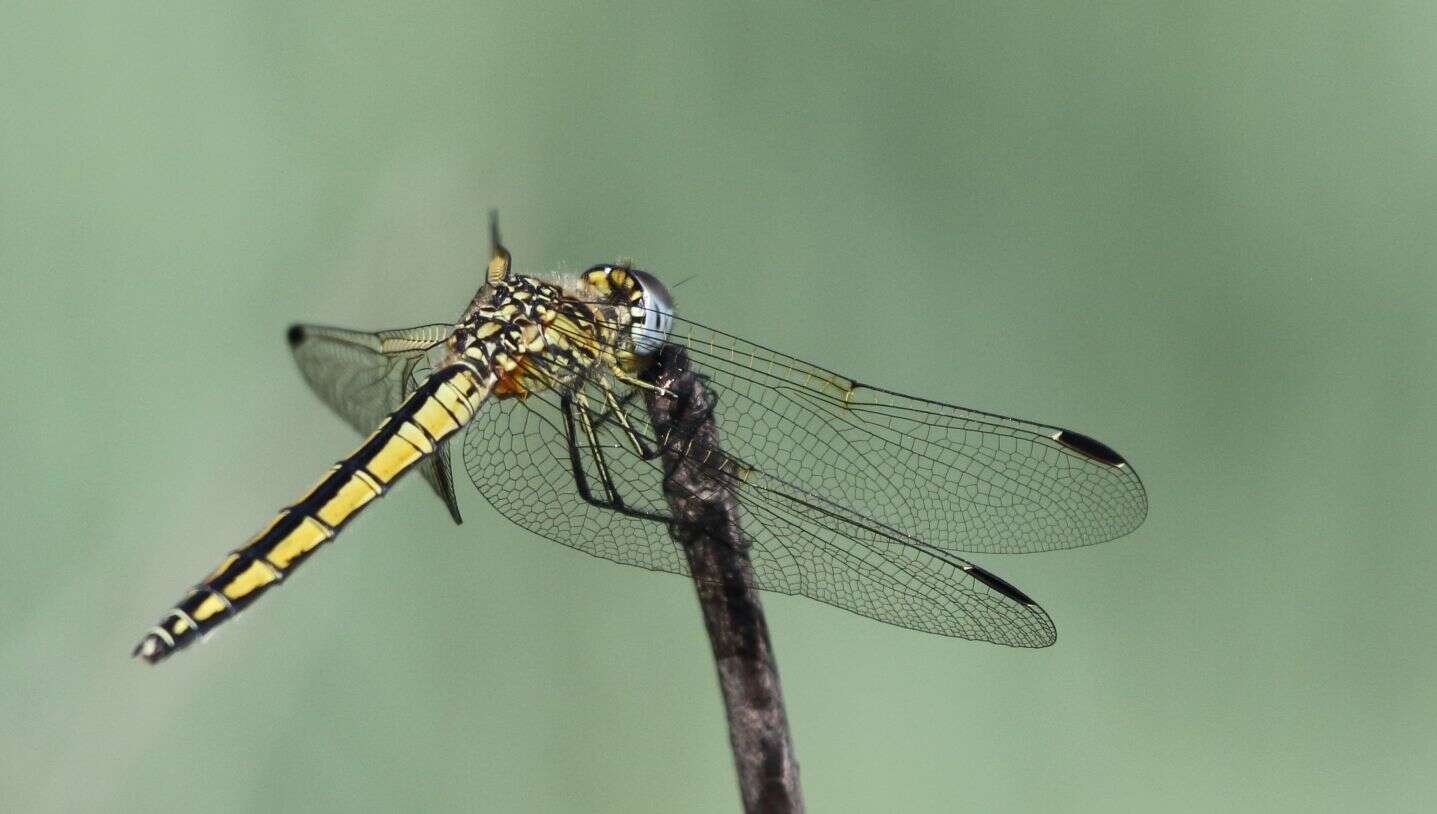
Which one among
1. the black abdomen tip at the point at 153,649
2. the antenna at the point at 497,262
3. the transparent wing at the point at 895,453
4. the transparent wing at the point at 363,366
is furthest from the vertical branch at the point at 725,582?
the black abdomen tip at the point at 153,649

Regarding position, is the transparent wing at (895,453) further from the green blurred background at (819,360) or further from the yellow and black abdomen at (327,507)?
the yellow and black abdomen at (327,507)

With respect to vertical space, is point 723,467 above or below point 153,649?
above

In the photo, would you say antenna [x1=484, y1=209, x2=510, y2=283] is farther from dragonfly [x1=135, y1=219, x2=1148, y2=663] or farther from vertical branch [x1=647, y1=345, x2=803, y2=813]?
vertical branch [x1=647, y1=345, x2=803, y2=813]

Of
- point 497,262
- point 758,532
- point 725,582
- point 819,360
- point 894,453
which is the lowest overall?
point 725,582

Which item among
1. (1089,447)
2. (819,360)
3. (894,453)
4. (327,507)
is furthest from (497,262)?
(1089,447)

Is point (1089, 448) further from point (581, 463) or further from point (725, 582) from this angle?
point (581, 463)
